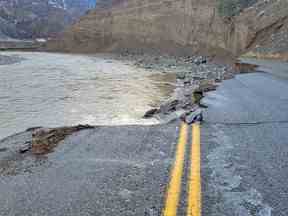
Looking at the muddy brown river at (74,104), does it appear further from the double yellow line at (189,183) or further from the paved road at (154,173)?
the double yellow line at (189,183)

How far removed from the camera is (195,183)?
3.36 m

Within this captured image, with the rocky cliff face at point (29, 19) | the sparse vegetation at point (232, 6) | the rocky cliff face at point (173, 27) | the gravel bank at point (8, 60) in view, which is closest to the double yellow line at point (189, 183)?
the rocky cliff face at point (173, 27)

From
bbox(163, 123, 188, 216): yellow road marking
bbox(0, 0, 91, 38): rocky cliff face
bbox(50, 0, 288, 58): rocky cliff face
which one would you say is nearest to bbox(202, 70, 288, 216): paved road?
bbox(163, 123, 188, 216): yellow road marking

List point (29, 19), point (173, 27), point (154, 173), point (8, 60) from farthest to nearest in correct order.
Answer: point (29, 19)
point (173, 27)
point (8, 60)
point (154, 173)

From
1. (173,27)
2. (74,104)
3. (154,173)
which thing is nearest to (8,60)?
(173,27)

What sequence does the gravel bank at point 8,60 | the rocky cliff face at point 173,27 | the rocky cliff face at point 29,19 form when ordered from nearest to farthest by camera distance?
the rocky cliff face at point 173,27 < the gravel bank at point 8,60 < the rocky cliff face at point 29,19

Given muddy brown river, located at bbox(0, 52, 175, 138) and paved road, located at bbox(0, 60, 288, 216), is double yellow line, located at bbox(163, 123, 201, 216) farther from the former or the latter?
muddy brown river, located at bbox(0, 52, 175, 138)

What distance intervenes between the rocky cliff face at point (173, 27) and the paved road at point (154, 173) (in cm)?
2553

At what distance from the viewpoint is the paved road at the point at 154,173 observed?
2.97m

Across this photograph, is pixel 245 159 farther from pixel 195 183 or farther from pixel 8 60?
pixel 8 60

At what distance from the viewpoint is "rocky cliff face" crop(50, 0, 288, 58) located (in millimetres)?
32406

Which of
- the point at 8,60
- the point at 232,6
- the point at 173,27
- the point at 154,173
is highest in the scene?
the point at 232,6

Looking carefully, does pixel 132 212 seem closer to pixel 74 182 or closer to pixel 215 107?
pixel 74 182

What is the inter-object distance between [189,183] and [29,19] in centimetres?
15595
